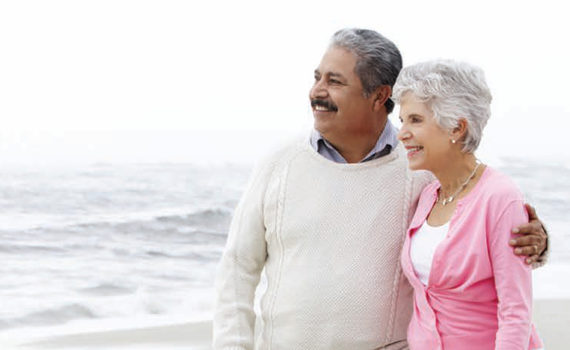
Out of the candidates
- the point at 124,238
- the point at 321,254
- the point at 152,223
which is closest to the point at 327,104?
the point at 321,254

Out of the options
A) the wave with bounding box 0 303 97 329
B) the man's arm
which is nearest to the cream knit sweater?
the man's arm

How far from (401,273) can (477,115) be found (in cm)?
53

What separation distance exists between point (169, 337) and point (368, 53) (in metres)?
3.37

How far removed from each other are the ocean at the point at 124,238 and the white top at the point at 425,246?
428 cm

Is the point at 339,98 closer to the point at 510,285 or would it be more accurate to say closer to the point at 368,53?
the point at 368,53

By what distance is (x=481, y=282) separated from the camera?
2031 millimetres

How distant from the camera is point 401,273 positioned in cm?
238

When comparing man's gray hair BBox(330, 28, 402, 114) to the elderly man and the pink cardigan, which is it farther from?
the pink cardigan

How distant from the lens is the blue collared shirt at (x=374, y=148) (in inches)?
97.0

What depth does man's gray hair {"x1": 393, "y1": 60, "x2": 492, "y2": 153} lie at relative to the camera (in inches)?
81.7

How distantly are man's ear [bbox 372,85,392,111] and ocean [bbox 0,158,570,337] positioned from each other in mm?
4126

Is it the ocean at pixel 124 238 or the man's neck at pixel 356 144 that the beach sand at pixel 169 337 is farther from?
the man's neck at pixel 356 144

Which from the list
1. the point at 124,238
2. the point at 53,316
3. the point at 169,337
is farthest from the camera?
the point at 124,238

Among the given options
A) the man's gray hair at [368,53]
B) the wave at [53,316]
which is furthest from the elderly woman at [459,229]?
the wave at [53,316]
